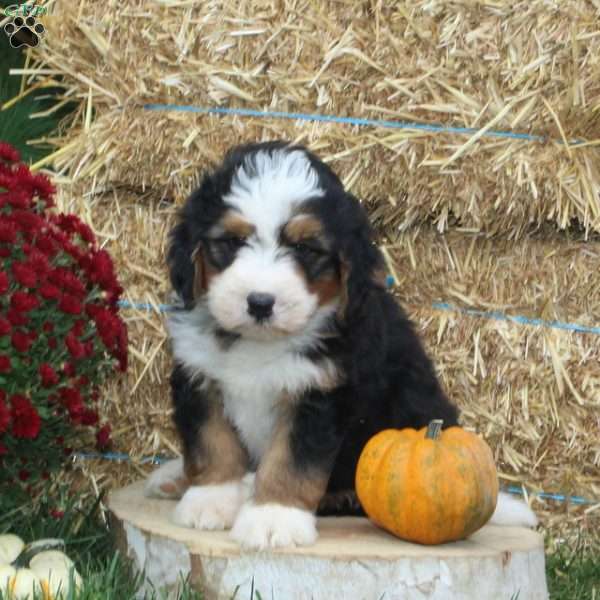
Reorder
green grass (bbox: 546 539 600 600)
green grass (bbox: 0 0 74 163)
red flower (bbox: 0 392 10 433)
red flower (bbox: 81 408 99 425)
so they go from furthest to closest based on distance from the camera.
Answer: green grass (bbox: 0 0 74 163)
green grass (bbox: 546 539 600 600)
red flower (bbox: 81 408 99 425)
red flower (bbox: 0 392 10 433)

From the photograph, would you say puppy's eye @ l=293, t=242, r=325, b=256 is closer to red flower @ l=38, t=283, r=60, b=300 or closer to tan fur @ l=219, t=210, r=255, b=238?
tan fur @ l=219, t=210, r=255, b=238

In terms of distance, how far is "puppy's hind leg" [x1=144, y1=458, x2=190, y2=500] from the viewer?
4898 millimetres

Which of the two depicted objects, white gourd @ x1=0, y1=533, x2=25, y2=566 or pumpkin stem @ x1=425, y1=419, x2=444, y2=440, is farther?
white gourd @ x1=0, y1=533, x2=25, y2=566

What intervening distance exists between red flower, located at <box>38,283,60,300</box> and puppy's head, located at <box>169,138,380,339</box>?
0.53 metres

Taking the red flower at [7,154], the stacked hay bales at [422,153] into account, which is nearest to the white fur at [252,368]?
the red flower at [7,154]

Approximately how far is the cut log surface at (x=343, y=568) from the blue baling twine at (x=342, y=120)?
202 cm

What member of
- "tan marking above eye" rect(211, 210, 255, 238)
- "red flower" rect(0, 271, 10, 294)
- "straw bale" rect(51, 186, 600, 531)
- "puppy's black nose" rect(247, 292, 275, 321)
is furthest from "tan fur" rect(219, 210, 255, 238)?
"straw bale" rect(51, 186, 600, 531)

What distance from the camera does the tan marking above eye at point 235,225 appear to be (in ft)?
13.4

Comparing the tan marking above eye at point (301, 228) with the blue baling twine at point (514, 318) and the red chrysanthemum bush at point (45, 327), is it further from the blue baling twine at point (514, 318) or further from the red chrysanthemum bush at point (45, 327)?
the blue baling twine at point (514, 318)

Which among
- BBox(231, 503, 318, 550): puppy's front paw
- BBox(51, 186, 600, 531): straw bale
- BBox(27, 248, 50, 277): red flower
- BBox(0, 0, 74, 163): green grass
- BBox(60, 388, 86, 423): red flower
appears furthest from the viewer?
BBox(0, 0, 74, 163): green grass

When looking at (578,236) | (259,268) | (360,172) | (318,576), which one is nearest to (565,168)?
(578,236)

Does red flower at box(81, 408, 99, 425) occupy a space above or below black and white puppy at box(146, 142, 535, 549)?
below

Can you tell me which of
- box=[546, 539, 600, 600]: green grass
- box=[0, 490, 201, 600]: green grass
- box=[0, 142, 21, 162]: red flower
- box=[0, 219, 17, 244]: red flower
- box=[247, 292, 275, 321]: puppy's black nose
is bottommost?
box=[546, 539, 600, 600]: green grass

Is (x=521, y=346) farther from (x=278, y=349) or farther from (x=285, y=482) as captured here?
(x=285, y=482)
